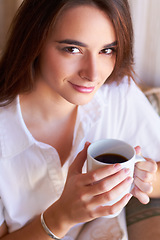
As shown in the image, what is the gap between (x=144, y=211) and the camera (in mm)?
1100

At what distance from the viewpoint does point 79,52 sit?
0.83m

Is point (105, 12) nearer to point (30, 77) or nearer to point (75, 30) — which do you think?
point (75, 30)

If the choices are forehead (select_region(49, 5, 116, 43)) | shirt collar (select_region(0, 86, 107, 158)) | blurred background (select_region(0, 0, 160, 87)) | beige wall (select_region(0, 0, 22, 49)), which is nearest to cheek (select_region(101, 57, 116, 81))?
forehead (select_region(49, 5, 116, 43))

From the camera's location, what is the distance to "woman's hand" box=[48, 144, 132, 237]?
671 mm

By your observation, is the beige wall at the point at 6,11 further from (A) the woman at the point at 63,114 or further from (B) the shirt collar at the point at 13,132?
(B) the shirt collar at the point at 13,132

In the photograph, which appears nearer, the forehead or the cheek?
the forehead

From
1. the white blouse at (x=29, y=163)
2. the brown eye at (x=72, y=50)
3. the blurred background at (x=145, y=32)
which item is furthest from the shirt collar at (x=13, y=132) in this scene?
the blurred background at (x=145, y=32)

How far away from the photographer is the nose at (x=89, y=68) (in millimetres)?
829

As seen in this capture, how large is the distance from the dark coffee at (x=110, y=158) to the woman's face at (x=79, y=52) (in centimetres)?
21

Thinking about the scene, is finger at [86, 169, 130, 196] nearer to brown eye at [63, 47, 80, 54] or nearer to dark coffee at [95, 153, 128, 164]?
dark coffee at [95, 153, 128, 164]

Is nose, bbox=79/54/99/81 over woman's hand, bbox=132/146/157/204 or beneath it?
over

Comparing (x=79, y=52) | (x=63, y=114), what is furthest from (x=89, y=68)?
(x=63, y=114)

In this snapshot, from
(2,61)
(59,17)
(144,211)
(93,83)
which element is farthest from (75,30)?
(144,211)

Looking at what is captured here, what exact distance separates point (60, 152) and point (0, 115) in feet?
0.85
